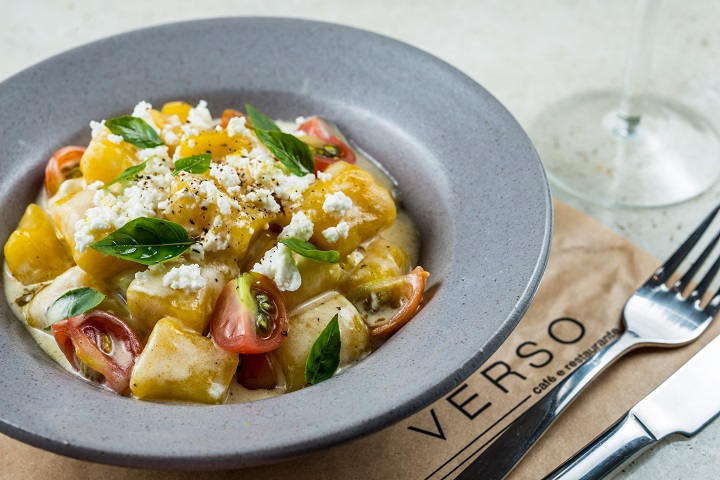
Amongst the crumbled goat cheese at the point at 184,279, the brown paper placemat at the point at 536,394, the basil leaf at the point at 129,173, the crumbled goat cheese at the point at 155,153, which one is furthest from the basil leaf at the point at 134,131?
the brown paper placemat at the point at 536,394

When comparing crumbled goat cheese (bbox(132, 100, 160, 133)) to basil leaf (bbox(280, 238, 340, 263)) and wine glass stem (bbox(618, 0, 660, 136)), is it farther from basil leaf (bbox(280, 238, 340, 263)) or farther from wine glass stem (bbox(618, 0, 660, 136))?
wine glass stem (bbox(618, 0, 660, 136))

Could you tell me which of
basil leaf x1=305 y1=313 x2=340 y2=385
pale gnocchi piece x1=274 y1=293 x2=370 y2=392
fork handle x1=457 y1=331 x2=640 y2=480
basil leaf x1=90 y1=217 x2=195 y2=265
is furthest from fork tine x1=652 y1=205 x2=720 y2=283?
basil leaf x1=90 y1=217 x2=195 y2=265

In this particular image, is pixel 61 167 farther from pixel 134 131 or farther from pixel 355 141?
pixel 355 141

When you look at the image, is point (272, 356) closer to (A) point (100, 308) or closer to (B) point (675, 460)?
(A) point (100, 308)

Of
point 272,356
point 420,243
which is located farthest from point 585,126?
Answer: point 272,356

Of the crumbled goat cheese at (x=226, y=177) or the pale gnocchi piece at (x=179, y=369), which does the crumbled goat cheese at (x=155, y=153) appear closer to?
the crumbled goat cheese at (x=226, y=177)

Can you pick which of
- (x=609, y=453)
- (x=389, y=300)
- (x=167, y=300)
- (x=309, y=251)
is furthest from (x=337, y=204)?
(x=609, y=453)
